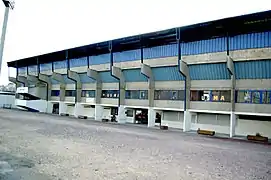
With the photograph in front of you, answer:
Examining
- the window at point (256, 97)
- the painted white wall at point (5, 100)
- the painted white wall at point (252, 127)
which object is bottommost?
the painted white wall at point (252, 127)

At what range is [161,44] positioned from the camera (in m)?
33.1

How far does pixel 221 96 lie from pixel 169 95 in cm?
670

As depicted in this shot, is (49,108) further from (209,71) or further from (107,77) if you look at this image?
(209,71)

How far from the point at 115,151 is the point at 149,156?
212cm

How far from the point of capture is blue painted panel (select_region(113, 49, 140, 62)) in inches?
1409

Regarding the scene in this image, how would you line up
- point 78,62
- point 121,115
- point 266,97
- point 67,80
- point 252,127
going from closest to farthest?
point 266,97 < point 252,127 < point 121,115 < point 78,62 < point 67,80

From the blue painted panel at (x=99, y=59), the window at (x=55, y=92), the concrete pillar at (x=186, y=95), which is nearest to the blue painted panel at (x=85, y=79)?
the blue painted panel at (x=99, y=59)

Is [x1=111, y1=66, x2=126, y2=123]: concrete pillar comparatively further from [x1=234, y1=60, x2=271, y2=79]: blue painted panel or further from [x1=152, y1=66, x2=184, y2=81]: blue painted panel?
[x1=234, y1=60, x2=271, y2=79]: blue painted panel

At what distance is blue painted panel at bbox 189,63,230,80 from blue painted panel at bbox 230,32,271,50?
2464 mm

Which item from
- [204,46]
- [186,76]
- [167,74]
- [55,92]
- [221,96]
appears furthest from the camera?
[55,92]

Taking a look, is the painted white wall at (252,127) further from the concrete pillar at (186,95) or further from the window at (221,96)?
the concrete pillar at (186,95)

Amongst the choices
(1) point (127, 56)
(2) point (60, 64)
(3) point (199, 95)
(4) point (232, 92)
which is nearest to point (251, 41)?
(4) point (232, 92)

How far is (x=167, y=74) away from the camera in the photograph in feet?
107

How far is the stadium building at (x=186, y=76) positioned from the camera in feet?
83.8
